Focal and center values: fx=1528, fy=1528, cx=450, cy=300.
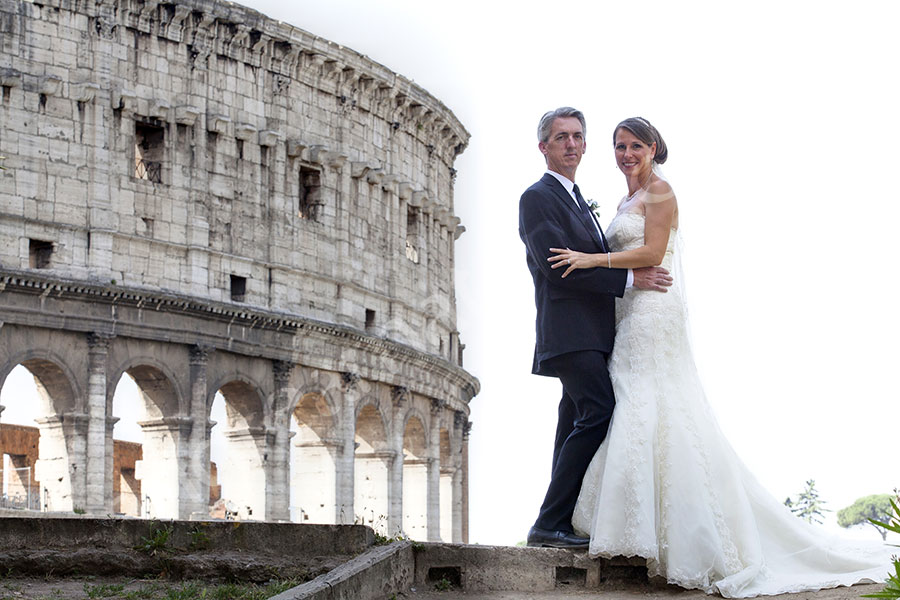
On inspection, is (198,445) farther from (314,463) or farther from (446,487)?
(446,487)

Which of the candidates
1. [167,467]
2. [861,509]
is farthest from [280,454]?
[861,509]

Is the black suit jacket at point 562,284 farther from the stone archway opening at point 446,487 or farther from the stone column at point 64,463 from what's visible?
the stone archway opening at point 446,487

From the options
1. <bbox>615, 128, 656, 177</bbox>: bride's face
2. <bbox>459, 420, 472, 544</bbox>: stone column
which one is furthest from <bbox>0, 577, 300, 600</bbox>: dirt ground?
<bbox>459, 420, 472, 544</bbox>: stone column

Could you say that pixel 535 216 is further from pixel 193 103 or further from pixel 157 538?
pixel 193 103

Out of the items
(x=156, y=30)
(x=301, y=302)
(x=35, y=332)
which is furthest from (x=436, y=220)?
(x=35, y=332)

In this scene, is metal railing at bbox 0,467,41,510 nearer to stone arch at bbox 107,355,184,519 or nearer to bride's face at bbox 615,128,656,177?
stone arch at bbox 107,355,184,519

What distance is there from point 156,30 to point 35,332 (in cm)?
762

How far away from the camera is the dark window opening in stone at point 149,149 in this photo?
3325 cm

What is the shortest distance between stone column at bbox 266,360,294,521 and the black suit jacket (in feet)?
89.2

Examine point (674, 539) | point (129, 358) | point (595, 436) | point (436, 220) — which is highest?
point (436, 220)

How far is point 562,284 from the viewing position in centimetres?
775

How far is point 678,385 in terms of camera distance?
768 cm

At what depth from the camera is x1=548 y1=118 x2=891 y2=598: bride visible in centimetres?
714

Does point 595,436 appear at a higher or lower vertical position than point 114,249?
lower
